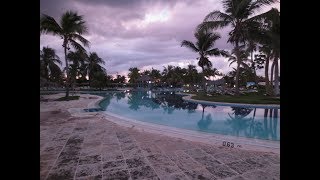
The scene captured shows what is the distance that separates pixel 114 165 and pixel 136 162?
35 centimetres

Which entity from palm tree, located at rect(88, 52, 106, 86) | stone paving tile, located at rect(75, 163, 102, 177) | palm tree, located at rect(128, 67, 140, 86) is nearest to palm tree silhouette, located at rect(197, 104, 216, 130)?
stone paving tile, located at rect(75, 163, 102, 177)

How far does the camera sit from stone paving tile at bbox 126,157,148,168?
3.53 metres

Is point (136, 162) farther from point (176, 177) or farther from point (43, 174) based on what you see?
point (43, 174)

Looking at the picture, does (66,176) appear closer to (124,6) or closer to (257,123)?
(124,6)

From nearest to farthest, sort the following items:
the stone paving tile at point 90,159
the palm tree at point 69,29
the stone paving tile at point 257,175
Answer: the stone paving tile at point 257,175, the stone paving tile at point 90,159, the palm tree at point 69,29

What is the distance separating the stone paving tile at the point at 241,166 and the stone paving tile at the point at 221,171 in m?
0.10

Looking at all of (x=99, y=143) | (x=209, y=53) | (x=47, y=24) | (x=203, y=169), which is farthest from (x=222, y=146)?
(x=209, y=53)

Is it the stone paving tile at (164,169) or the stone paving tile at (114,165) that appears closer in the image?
the stone paving tile at (164,169)

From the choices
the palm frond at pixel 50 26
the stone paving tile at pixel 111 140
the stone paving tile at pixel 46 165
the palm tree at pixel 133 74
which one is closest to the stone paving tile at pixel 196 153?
the stone paving tile at pixel 111 140

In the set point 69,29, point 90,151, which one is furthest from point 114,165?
point 69,29

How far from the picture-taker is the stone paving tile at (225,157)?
3738 millimetres

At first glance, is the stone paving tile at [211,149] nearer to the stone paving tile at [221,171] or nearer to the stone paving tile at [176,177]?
the stone paving tile at [221,171]

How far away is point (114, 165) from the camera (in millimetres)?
3533
